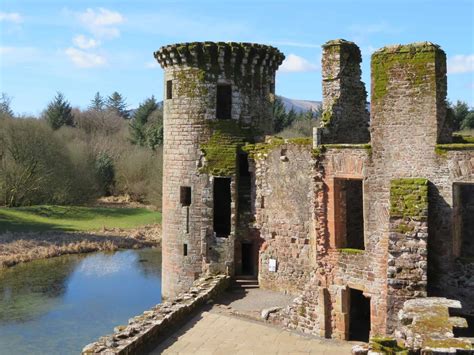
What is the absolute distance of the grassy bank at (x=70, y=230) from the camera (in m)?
28.4

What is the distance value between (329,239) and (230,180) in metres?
4.81

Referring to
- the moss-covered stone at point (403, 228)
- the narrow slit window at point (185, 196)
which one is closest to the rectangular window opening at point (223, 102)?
the narrow slit window at point (185, 196)

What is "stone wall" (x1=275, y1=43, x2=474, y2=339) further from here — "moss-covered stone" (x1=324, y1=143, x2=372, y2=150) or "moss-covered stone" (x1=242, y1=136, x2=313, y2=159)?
"moss-covered stone" (x1=242, y1=136, x2=313, y2=159)

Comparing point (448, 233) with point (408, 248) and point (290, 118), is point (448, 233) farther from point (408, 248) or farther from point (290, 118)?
point (290, 118)

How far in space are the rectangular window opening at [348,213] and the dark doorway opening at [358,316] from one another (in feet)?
4.13

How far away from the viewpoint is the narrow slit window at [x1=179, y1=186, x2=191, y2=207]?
16.8m

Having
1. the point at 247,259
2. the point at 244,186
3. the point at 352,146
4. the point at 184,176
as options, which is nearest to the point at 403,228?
the point at 352,146

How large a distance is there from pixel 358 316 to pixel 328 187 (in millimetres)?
3637

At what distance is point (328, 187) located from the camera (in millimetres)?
12742

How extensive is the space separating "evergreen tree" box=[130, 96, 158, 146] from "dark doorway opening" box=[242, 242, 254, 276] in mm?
35959

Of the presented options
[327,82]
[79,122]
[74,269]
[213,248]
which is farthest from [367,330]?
[79,122]

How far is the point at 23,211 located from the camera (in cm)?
3725

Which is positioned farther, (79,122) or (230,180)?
(79,122)

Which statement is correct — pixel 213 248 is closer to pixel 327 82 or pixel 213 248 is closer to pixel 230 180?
pixel 230 180
